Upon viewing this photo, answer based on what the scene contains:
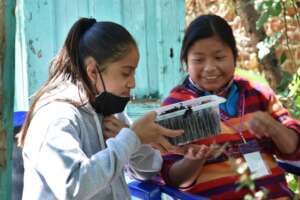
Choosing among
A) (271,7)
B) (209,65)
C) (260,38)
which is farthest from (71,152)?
(260,38)

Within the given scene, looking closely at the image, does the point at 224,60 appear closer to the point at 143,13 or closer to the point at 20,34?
the point at 143,13

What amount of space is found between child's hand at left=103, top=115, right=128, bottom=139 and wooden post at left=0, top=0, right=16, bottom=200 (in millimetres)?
402

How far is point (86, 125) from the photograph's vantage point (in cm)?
204

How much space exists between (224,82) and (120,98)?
0.50m

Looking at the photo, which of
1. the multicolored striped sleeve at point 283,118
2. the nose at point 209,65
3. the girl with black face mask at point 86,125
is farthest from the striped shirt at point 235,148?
the girl with black face mask at point 86,125

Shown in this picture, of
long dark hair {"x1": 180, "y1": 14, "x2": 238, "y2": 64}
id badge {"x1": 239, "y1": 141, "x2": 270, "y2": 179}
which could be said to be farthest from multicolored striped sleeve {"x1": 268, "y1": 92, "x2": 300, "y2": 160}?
long dark hair {"x1": 180, "y1": 14, "x2": 238, "y2": 64}

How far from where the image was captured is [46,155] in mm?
1851

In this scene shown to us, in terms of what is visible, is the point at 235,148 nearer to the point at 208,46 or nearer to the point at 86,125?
the point at 208,46

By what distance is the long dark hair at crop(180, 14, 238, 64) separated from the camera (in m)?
2.38

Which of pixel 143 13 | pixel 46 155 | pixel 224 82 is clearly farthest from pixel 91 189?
pixel 143 13

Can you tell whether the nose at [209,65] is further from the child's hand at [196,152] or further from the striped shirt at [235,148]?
the child's hand at [196,152]

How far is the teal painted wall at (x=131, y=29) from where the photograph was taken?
3.28 m

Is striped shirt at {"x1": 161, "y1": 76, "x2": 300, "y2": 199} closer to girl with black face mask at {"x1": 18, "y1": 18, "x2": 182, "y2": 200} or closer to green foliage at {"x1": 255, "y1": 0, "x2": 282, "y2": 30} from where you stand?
girl with black face mask at {"x1": 18, "y1": 18, "x2": 182, "y2": 200}

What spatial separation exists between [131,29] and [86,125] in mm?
1369
